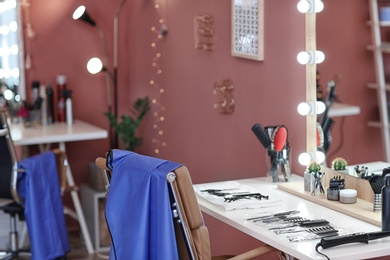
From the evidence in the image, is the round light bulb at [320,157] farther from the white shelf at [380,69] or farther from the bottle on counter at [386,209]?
the bottle on counter at [386,209]

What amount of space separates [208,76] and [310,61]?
0.85 metres

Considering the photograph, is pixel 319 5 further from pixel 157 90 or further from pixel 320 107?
pixel 157 90

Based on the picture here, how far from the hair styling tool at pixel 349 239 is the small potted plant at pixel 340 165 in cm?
54

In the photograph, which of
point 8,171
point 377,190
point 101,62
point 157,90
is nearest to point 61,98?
point 101,62

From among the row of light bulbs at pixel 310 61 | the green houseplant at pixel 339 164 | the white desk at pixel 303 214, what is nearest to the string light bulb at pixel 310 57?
the row of light bulbs at pixel 310 61

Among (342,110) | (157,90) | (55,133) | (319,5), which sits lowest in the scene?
(55,133)

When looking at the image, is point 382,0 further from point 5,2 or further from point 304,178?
point 5,2

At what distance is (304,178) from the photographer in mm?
2867

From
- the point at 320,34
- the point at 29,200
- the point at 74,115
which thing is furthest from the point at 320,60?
the point at 74,115

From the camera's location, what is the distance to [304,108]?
2.98m

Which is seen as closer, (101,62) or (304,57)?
(304,57)

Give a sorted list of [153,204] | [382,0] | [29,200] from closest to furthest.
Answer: [153,204] < [382,0] < [29,200]

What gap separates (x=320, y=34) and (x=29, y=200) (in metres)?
1.68

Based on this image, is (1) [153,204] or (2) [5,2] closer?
(1) [153,204]
